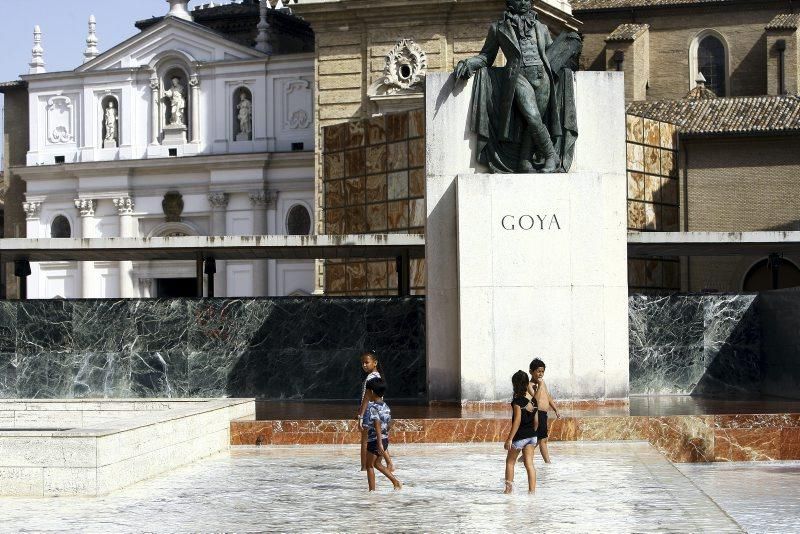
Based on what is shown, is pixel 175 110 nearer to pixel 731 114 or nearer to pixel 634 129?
pixel 731 114

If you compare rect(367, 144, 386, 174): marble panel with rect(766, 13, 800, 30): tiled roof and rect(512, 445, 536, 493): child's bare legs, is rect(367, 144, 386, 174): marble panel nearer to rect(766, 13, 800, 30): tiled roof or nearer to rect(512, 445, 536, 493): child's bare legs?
rect(766, 13, 800, 30): tiled roof

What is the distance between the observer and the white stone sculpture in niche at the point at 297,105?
2527 inches

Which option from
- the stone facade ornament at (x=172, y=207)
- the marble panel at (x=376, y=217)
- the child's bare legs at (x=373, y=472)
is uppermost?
the stone facade ornament at (x=172, y=207)

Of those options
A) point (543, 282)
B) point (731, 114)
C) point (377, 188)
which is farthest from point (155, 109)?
point (543, 282)

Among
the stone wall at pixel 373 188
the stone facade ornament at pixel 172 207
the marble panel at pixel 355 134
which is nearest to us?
the stone wall at pixel 373 188

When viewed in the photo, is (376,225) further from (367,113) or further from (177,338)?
(177,338)

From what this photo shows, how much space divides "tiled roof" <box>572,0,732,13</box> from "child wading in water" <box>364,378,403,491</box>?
50.5m

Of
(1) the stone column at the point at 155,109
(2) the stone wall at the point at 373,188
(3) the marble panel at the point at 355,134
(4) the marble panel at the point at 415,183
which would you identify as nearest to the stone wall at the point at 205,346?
(2) the stone wall at the point at 373,188

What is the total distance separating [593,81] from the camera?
77.3 ft

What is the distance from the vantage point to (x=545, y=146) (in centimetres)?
2294

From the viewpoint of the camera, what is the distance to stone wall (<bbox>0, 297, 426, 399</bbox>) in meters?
27.9

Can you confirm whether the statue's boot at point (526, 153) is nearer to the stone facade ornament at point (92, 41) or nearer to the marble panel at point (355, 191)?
the marble panel at point (355, 191)

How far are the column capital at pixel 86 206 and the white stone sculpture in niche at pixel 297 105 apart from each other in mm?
8889

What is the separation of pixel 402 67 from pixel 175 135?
46.0 feet
